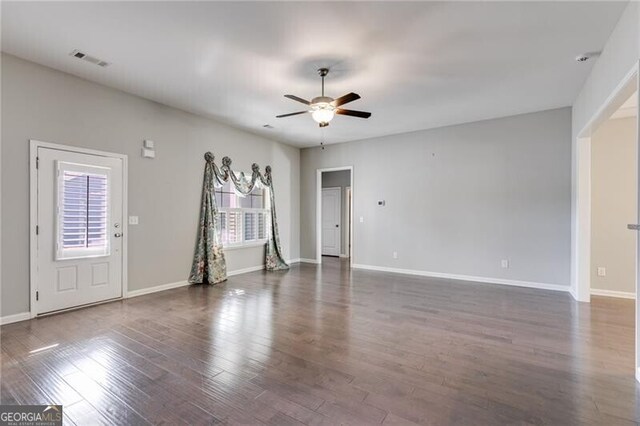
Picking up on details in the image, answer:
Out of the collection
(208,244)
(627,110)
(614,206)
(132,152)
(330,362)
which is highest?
(627,110)

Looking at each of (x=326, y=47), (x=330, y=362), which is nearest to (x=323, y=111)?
(x=326, y=47)

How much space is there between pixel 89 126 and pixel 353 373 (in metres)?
4.41

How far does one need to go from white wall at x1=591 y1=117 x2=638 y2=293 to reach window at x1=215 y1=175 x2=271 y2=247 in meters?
5.95

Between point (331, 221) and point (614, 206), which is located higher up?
point (614, 206)

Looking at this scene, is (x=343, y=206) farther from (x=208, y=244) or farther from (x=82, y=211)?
(x=82, y=211)

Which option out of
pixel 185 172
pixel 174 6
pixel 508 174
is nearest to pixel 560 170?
pixel 508 174

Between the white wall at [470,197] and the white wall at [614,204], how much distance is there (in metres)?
0.43

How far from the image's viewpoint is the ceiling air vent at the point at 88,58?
327 cm

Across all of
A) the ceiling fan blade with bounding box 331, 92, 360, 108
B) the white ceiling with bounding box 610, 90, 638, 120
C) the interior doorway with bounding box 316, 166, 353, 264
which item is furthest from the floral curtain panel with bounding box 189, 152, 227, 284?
the white ceiling with bounding box 610, 90, 638, 120

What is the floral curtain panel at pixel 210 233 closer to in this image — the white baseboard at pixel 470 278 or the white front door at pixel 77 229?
the white front door at pixel 77 229

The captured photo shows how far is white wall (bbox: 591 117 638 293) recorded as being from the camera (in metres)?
4.54

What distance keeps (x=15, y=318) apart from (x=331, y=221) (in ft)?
23.1

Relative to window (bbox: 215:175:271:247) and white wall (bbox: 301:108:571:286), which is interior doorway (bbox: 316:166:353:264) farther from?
window (bbox: 215:175:271:247)

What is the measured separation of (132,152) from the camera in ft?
14.6
